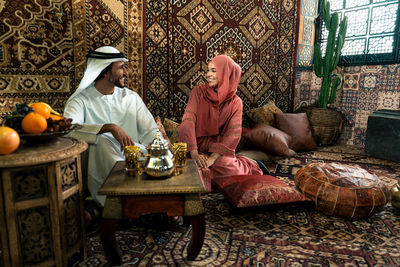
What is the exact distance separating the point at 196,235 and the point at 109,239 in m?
0.53

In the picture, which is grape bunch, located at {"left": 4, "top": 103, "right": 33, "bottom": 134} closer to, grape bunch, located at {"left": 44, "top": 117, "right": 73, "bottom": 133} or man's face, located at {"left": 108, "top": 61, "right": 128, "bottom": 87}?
grape bunch, located at {"left": 44, "top": 117, "right": 73, "bottom": 133}

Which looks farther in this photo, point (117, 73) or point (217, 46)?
point (217, 46)

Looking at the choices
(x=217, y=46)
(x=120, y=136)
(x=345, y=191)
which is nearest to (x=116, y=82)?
(x=120, y=136)

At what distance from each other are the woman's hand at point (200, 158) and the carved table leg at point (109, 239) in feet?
3.88

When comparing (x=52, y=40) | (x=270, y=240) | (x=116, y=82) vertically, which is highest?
(x=52, y=40)

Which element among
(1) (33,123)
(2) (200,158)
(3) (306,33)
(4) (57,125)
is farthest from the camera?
(3) (306,33)

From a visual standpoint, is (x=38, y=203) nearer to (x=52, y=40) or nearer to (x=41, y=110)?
(x=41, y=110)

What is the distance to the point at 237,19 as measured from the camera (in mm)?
4449

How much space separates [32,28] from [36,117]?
2078 mm

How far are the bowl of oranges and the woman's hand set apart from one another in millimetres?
1344

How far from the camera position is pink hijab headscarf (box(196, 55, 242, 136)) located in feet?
9.38

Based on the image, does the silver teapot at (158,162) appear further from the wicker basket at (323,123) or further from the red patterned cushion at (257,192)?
the wicker basket at (323,123)

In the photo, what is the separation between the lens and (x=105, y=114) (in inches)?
107

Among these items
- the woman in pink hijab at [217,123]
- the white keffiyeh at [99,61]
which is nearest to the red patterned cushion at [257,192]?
the woman in pink hijab at [217,123]
